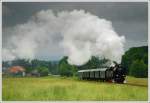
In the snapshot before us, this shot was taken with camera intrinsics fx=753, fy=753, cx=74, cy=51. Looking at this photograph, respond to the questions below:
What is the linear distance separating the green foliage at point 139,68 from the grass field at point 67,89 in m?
0.04

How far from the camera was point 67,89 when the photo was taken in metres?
4.98

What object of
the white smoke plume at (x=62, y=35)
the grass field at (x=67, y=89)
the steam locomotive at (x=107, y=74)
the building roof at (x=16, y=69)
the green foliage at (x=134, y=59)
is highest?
the white smoke plume at (x=62, y=35)

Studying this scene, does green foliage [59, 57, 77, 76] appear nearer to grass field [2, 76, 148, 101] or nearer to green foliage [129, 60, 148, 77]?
grass field [2, 76, 148, 101]

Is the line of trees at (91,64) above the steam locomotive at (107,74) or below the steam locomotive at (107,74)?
above

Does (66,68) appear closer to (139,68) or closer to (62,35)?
(62,35)

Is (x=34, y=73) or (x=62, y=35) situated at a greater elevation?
(x=62, y=35)

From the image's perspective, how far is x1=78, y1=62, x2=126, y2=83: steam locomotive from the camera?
197 inches

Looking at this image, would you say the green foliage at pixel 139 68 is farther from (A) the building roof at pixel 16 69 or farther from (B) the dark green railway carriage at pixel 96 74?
(A) the building roof at pixel 16 69

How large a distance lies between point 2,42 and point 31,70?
0.88 ft

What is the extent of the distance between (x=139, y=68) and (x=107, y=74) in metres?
0.23

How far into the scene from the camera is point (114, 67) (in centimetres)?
502

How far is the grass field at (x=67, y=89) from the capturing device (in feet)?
16.3

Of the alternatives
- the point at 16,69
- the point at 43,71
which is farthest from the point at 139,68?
the point at 16,69

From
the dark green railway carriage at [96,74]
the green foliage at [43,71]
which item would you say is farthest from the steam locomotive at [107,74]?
the green foliage at [43,71]
